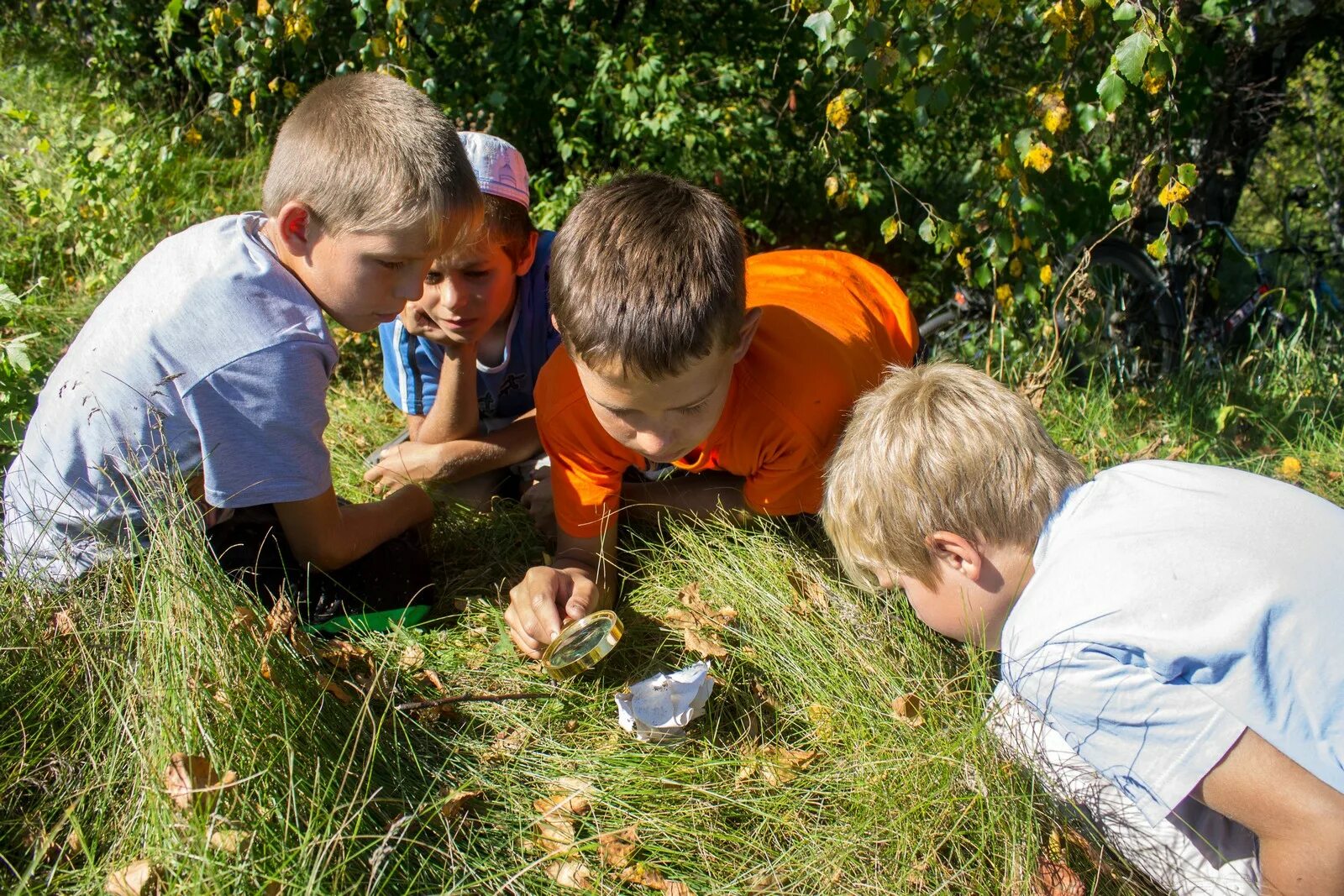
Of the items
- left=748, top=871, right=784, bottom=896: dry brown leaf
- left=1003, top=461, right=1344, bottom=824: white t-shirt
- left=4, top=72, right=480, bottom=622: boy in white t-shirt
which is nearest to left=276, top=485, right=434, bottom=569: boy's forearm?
left=4, top=72, right=480, bottom=622: boy in white t-shirt

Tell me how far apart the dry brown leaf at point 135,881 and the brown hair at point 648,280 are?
52.9 inches

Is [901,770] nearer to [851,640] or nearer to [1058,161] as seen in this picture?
[851,640]

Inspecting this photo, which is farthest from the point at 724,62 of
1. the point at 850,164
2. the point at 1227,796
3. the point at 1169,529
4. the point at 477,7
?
the point at 1227,796

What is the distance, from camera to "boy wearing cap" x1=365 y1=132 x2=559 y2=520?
10.4 feet

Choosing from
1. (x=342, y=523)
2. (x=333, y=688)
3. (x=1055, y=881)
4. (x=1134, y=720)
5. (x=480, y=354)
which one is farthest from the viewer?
(x=480, y=354)

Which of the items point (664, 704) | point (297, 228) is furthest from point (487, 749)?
point (297, 228)

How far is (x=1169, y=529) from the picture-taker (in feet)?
6.23

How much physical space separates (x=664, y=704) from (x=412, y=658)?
73cm

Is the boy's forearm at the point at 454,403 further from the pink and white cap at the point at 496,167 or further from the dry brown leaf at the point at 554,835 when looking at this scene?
the dry brown leaf at the point at 554,835

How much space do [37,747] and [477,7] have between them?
3.79 meters

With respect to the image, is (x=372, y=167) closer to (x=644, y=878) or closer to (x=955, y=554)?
(x=955, y=554)

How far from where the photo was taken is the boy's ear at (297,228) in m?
2.46

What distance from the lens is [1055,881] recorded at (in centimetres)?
200

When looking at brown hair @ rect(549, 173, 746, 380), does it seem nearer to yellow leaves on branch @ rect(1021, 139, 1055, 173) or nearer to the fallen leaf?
yellow leaves on branch @ rect(1021, 139, 1055, 173)
